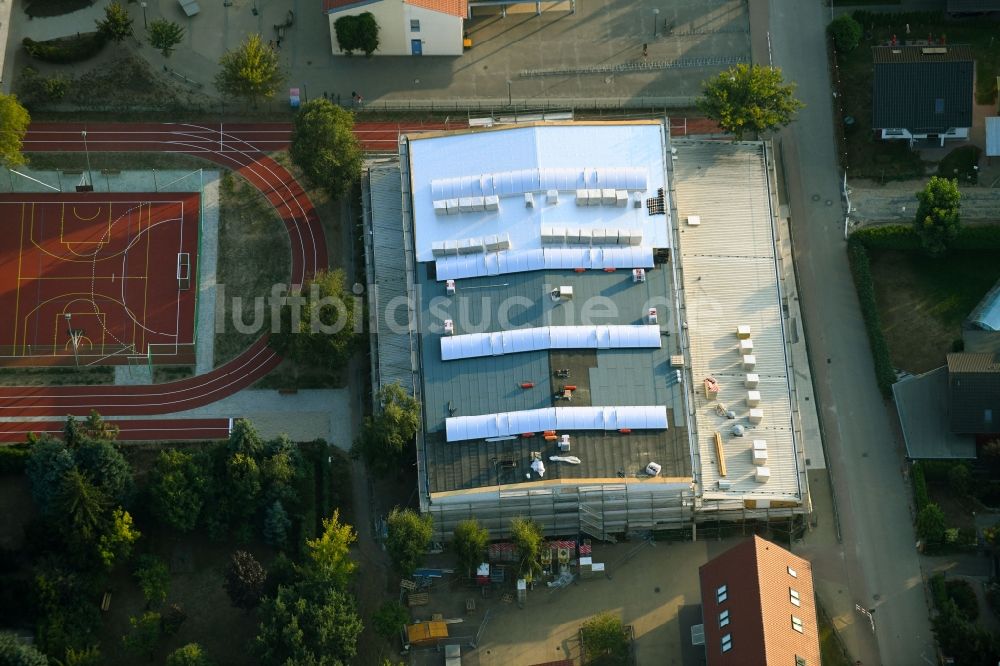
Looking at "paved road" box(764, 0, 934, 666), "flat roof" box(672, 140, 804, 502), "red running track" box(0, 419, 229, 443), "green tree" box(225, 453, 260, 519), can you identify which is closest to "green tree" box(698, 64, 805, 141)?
"flat roof" box(672, 140, 804, 502)

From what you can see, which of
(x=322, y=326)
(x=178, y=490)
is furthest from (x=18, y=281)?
(x=322, y=326)

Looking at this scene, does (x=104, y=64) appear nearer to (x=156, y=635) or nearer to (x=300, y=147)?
(x=300, y=147)

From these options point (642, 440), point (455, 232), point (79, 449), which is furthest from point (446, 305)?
point (79, 449)

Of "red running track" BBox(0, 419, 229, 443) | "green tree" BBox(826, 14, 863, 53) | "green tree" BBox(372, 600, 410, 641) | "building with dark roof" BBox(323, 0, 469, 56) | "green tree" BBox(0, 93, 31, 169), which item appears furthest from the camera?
"green tree" BBox(826, 14, 863, 53)

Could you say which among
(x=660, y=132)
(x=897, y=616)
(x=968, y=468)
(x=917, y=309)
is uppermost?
(x=660, y=132)

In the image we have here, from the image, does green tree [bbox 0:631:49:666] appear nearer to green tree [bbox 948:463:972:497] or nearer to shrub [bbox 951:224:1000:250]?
green tree [bbox 948:463:972:497]

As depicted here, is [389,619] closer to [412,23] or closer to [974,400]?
[974,400]

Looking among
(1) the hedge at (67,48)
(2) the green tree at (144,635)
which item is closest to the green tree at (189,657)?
(2) the green tree at (144,635)
